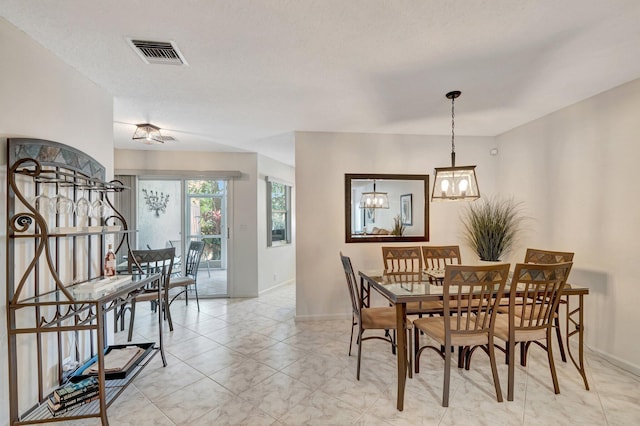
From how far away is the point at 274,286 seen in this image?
18.7 ft

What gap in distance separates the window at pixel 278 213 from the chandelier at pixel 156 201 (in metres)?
1.75

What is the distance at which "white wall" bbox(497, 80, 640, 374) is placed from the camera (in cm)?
260

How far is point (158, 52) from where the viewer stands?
2.09m

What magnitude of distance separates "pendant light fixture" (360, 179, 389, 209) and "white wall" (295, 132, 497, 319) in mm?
291

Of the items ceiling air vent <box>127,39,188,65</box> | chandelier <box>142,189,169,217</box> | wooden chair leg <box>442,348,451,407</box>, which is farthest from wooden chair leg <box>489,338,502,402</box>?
chandelier <box>142,189,169,217</box>

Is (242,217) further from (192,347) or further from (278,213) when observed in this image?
(192,347)

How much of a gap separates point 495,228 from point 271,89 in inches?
126

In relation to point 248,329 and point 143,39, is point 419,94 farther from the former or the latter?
point 248,329

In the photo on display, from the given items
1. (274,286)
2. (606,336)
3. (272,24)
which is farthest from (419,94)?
(274,286)

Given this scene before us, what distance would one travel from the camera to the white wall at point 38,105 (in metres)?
1.75

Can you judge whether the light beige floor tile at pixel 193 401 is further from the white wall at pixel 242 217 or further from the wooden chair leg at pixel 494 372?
the white wall at pixel 242 217

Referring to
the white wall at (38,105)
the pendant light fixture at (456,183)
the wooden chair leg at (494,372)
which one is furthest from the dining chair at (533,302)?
the white wall at (38,105)

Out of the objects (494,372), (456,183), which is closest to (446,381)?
(494,372)

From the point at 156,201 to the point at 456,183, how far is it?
463 centimetres
